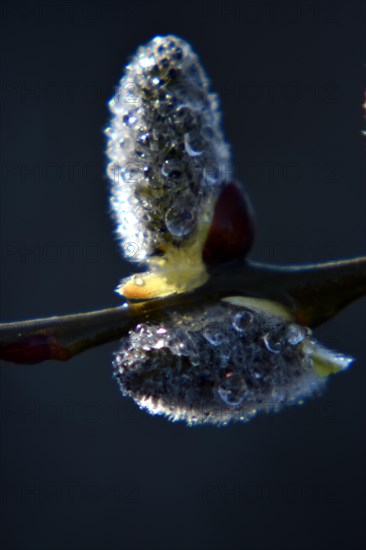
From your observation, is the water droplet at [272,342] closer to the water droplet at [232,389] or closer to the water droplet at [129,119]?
the water droplet at [232,389]

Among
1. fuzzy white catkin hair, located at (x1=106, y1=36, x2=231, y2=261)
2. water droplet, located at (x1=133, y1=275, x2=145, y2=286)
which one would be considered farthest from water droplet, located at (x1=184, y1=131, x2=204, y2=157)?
water droplet, located at (x1=133, y1=275, x2=145, y2=286)

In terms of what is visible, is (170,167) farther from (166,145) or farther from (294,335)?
(294,335)

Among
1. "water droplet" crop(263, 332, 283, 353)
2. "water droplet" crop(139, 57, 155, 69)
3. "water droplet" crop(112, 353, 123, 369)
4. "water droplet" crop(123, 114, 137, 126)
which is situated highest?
"water droplet" crop(139, 57, 155, 69)

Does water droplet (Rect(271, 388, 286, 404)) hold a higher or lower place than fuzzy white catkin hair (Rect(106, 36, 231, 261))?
lower

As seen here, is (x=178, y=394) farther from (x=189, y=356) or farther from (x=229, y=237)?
(x=229, y=237)

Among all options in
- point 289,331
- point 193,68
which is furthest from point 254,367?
point 193,68

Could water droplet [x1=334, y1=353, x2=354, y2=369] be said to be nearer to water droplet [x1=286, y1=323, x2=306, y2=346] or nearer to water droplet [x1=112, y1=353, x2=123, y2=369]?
water droplet [x1=286, y1=323, x2=306, y2=346]
